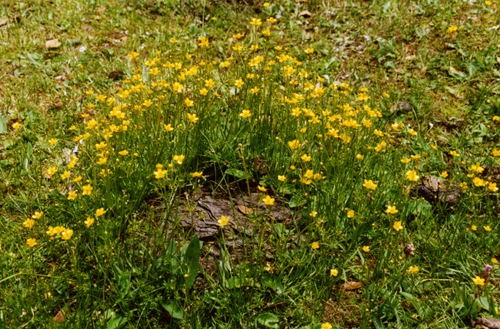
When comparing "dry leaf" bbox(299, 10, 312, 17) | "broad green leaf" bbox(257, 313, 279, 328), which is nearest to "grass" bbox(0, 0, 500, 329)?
"broad green leaf" bbox(257, 313, 279, 328)

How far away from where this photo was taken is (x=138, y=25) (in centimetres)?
426

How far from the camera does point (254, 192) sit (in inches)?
96.7

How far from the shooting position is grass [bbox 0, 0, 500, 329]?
1.89 meters

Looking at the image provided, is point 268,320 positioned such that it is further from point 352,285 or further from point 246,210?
point 246,210

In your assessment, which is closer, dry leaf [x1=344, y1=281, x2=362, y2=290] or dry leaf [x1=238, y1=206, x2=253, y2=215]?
dry leaf [x1=344, y1=281, x2=362, y2=290]

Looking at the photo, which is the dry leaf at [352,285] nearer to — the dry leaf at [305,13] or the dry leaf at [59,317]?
the dry leaf at [59,317]

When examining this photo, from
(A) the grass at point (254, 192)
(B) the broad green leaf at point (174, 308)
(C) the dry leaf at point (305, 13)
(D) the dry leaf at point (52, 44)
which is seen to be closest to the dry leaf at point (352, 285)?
(A) the grass at point (254, 192)

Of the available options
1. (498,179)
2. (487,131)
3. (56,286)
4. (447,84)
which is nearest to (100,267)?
(56,286)

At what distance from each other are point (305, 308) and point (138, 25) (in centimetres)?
358

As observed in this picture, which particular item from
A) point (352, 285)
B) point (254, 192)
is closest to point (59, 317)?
point (254, 192)

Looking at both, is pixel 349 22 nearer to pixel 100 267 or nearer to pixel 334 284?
pixel 334 284

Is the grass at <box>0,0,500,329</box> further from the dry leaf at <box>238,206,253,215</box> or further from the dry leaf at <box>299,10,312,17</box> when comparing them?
the dry leaf at <box>299,10,312,17</box>

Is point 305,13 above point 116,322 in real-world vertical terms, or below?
above

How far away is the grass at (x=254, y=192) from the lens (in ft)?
6.19
